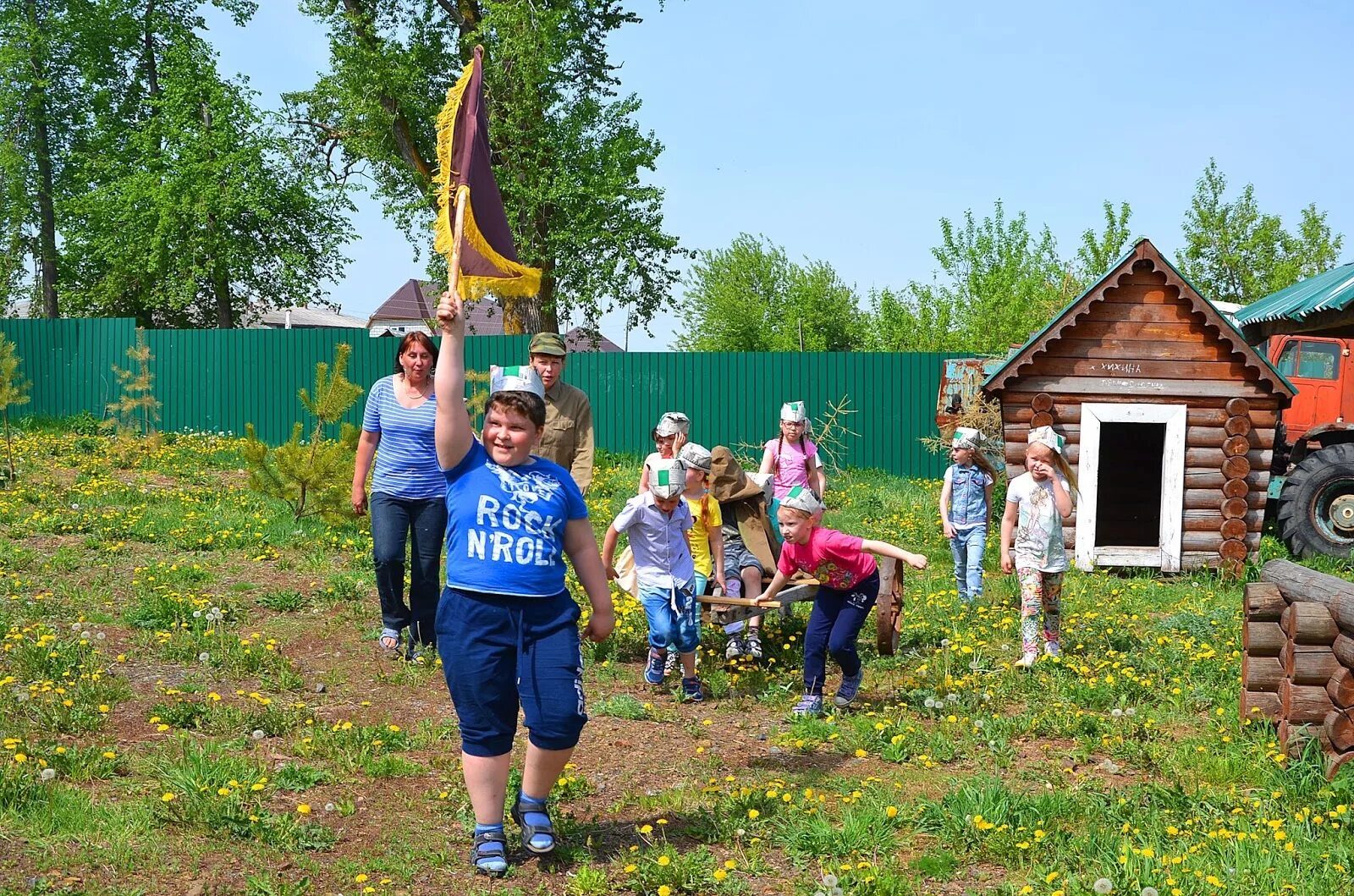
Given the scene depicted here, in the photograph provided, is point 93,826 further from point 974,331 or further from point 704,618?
point 974,331

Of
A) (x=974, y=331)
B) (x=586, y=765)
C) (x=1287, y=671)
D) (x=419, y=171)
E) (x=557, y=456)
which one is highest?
(x=419, y=171)

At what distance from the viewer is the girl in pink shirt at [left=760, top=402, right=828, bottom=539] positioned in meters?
8.52

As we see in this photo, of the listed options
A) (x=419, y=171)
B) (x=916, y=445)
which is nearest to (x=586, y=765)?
(x=916, y=445)

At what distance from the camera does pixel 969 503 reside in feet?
30.8

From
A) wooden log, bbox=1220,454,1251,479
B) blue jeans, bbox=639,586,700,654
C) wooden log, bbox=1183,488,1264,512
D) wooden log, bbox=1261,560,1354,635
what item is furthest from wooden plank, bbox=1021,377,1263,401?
blue jeans, bbox=639,586,700,654

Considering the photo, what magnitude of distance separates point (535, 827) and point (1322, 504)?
11.1 metres

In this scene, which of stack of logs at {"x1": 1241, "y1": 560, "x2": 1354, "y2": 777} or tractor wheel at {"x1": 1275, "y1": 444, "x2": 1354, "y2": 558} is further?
tractor wheel at {"x1": 1275, "y1": 444, "x2": 1354, "y2": 558}

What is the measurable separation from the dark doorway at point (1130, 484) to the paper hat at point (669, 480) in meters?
9.05

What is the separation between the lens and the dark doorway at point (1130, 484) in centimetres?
1425

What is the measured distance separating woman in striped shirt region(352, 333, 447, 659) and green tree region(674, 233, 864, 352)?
3602cm

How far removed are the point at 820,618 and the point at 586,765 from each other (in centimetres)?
162

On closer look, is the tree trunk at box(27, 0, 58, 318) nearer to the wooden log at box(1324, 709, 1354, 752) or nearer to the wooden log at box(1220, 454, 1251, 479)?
the wooden log at box(1220, 454, 1251, 479)

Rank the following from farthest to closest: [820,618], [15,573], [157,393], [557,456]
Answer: [157,393]
[15,573]
[557,456]
[820,618]

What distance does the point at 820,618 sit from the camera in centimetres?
662
